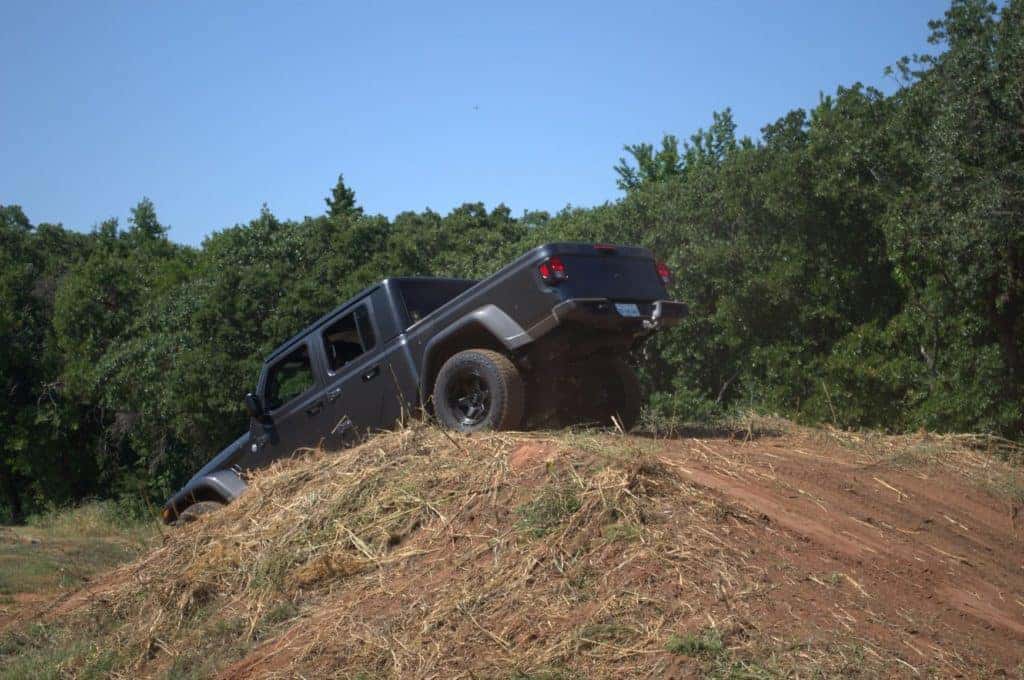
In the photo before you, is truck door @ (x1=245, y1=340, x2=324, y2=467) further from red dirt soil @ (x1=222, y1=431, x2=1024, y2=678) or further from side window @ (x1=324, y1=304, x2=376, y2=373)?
red dirt soil @ (x1=222, y1=431, x2=1024, y2=678)

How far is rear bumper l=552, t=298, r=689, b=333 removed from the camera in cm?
751

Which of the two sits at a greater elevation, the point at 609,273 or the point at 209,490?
the point at 609,273

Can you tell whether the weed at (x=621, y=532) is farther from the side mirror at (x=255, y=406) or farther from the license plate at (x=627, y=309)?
the side mirror at (x=255, y=406)

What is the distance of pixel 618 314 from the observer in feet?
25.6

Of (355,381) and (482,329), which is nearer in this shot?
(482,329)

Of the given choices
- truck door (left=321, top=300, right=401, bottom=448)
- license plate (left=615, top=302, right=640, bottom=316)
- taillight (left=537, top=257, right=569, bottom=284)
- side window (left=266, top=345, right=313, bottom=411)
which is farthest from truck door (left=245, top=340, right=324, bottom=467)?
license plate (left=615, top=302, right=640, bottom=316)

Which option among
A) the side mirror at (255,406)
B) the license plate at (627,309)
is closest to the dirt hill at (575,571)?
the license plate at (627,309)

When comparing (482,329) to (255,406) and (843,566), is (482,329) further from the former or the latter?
(843,566)

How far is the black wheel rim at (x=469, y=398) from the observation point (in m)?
7.82

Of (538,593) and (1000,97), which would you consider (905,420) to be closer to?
(1000,97)

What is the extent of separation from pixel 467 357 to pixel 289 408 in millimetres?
2261

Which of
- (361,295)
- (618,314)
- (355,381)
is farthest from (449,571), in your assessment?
(361,295)

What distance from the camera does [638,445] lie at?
669 cm

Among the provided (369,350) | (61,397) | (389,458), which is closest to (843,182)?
(369,350)
